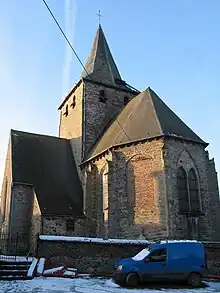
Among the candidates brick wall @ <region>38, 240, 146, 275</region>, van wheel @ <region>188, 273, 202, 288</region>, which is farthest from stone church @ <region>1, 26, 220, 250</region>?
van wheel @ <region>188, 273, 202, 288</region>

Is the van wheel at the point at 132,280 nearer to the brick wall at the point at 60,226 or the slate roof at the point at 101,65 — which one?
the brick wall at the point at 60,226

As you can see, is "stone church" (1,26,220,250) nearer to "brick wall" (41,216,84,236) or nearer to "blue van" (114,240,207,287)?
"brick wall" (41,216,84,236)

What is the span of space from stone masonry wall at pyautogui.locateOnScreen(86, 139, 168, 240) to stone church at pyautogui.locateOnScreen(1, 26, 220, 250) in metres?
0.05

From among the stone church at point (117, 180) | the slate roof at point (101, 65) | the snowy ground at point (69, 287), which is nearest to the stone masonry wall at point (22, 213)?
the stone church at point (117, 180)

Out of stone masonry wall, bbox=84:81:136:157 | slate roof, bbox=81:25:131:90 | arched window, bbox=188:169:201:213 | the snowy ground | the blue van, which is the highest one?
slate roof, bbox=81:25:131:90

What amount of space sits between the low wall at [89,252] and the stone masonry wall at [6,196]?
25.0 ft

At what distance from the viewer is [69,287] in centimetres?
928

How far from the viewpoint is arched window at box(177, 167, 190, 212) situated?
16797mm

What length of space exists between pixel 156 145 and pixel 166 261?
7725 millimetres

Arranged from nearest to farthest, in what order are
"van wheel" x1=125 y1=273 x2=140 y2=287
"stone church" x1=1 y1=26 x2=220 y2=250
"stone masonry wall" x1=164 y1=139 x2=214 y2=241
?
"van wheel" x1=125 y1=273 x2=140 y2=287 → "stone masonry wall" x1=164 y1=139 x2=214 y2=241 → "stone church" x1=1 y1=26 x2=220 y2=250

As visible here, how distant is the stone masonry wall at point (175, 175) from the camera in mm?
16016

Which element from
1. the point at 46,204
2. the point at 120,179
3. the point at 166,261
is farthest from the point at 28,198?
the point at 166,261

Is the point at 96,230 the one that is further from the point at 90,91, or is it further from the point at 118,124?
the point at 90,91

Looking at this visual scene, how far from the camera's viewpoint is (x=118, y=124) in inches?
861
